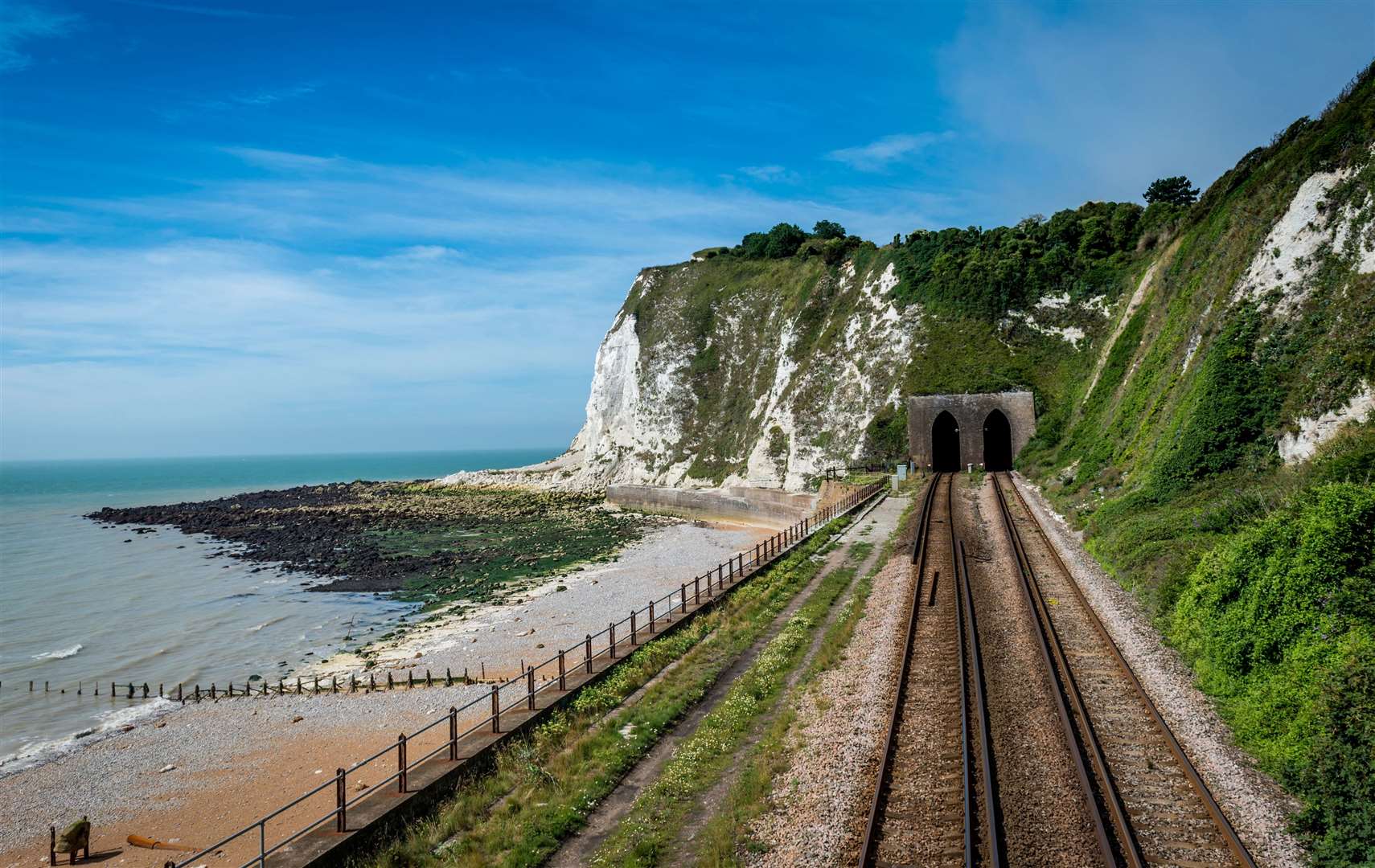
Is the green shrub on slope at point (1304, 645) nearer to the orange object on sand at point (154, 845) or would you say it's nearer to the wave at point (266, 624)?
the orange object on sand at point (154, 845)

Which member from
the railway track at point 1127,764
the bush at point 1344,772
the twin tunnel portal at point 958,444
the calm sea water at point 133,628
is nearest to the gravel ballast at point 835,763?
the railway track at point 1127,764

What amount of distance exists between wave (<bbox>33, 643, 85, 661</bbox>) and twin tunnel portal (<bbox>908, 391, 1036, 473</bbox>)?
1873 inches

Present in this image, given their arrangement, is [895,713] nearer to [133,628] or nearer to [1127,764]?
[1127,764]

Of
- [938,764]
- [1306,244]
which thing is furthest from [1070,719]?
[1306,244]

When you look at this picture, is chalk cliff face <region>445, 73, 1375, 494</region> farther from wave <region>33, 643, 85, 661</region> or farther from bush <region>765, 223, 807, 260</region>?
wave <region>33, 643, 85, 661</region>

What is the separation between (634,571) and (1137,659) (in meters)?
28.4

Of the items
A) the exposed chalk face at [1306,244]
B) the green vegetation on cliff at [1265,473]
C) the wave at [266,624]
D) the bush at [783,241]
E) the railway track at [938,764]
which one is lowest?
the wave at [266,624]

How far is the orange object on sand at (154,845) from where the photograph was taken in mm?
14359

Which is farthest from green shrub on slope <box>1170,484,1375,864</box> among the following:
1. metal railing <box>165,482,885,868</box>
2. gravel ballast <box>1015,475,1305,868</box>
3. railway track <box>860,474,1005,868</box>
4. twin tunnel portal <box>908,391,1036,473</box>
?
twin tunnel portal <box>908,391,1036,473</box>

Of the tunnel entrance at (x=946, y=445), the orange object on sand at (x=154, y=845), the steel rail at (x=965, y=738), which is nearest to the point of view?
the steel rail at (x=965, y=738)

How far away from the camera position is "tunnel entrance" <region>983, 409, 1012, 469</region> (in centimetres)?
5703

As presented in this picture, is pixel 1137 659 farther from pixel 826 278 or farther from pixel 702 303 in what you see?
pixel 702 303

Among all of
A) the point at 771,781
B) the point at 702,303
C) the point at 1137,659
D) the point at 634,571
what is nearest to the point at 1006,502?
the point at 634,571

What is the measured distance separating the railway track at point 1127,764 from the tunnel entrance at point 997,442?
42.0m
